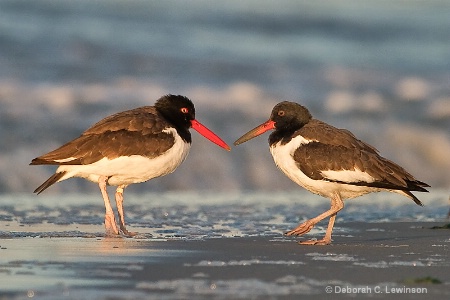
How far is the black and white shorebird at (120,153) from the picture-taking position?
394 inches

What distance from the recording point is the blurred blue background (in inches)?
597

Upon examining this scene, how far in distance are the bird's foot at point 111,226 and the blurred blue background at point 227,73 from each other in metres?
3.71

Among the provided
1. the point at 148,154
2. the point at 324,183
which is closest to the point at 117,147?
the point at 148,154

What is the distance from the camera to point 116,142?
10.1 metres

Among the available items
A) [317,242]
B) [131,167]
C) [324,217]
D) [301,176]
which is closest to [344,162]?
[301,176]

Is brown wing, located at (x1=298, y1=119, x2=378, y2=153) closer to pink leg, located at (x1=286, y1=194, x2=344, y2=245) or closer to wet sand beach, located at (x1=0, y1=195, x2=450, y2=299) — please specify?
pink leg, located at (x1=286, y1=194, x2=344, y2=245)

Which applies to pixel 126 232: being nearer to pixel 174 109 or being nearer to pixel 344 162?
pixel 174 109

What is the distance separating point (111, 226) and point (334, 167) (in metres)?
2.09

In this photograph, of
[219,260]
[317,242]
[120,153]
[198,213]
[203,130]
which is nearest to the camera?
[219,260]

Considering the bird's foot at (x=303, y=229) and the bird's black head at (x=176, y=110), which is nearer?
the bird's foot at (x=303, y=229)

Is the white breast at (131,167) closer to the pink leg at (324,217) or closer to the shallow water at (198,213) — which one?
the shallow water at (198,213)

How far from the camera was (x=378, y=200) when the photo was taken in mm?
13094

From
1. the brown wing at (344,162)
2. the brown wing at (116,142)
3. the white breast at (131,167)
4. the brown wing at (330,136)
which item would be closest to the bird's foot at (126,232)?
the white breast at (131,167)

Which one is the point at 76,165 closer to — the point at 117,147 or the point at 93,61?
the point at 117,147
